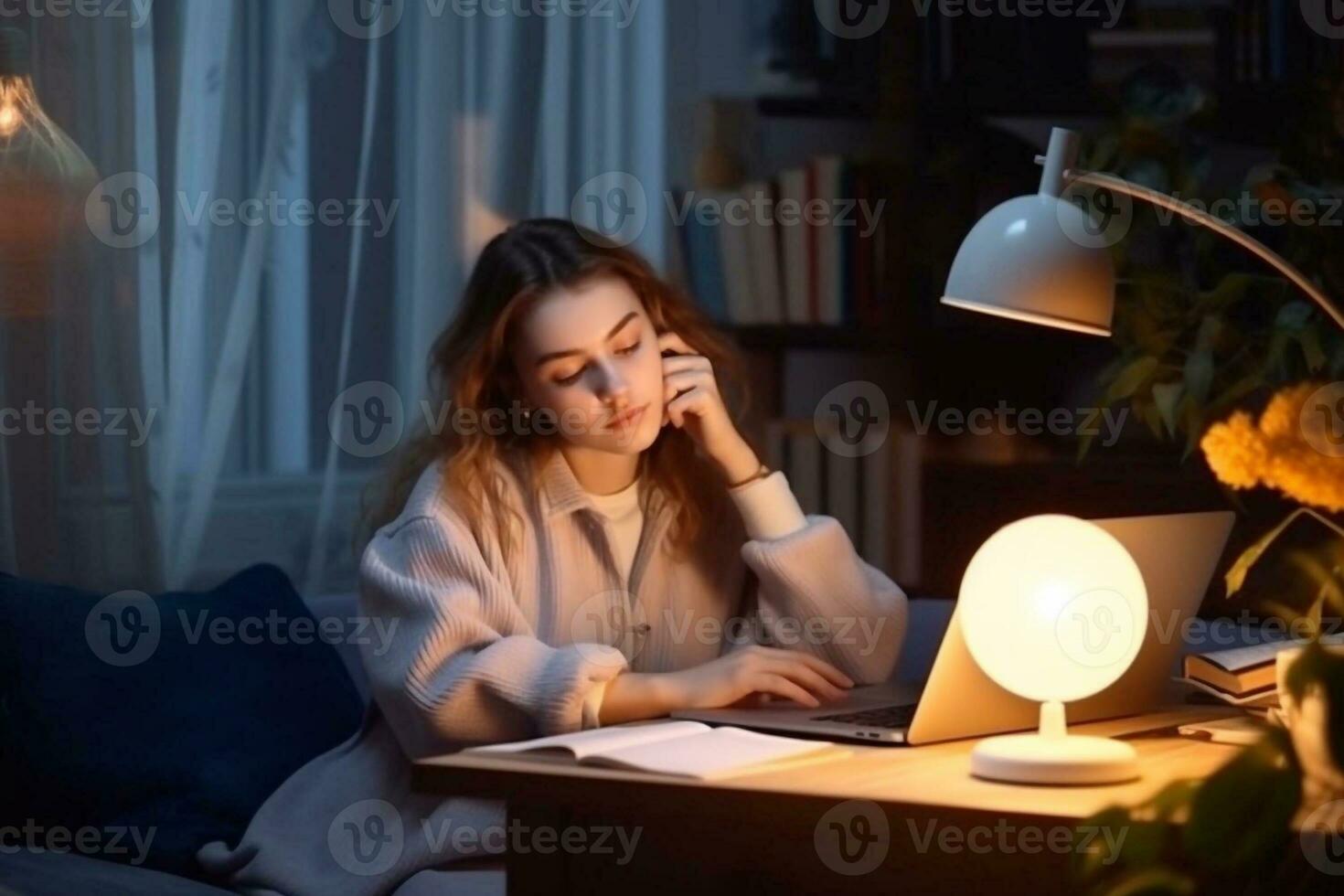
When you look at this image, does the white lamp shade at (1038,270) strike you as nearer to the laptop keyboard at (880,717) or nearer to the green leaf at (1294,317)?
the green leaf at (1294,317)

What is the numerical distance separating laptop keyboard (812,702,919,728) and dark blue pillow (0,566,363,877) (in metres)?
0.73

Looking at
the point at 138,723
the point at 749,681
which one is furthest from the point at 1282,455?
the point at 138,723

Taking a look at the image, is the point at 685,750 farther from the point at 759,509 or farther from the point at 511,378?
the point at 511,378

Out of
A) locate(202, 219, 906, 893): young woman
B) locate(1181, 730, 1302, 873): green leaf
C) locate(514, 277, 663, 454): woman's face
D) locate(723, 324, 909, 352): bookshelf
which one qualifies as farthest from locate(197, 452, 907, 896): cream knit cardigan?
locate(1181, 730, 1302, 873): green leaf

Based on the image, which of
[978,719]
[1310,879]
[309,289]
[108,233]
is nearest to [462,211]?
[309,289]

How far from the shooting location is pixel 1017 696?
1657mm

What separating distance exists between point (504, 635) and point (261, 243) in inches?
36.1

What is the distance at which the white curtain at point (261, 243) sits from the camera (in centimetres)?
240

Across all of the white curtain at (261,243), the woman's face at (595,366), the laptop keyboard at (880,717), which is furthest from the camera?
the white curtain at (261,243)

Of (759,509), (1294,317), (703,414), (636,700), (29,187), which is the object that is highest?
(29,187)

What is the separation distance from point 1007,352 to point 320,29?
1.24 metres

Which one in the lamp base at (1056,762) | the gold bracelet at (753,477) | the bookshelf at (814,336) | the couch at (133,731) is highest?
the bookshelf at (814,336)

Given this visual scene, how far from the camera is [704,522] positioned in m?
2.17

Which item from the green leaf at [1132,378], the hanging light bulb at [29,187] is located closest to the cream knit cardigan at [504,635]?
the green leaf at [1132,378]
